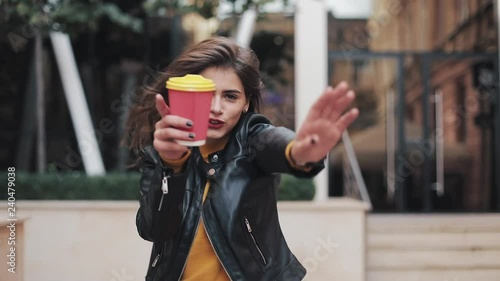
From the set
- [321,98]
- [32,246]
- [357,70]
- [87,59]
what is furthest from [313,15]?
[321,98]

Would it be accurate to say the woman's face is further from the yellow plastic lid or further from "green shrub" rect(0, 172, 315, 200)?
Result: "green shrub" rect(0, 172, 315, 200)

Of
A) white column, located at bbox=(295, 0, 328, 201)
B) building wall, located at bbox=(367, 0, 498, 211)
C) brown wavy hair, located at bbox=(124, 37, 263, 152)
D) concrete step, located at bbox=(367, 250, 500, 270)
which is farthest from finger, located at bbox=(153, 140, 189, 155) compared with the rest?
building wall, located at bbox=(367, 0, 498, 211)

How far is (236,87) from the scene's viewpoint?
6.97ft

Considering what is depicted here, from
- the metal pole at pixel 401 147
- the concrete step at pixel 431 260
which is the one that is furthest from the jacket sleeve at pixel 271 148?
the metal pole at pixel 401 147

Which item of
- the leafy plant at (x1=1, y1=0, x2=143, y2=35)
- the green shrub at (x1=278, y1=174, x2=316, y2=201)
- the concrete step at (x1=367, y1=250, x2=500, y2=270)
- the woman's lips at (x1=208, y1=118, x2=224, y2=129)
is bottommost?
the concrete step at (x1=367, y1=250, x2=500, y2=270)

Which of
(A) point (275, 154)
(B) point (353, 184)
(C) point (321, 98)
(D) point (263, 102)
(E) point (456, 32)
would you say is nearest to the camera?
(C) point (321, 98)

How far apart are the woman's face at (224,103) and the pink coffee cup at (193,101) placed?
36 cm

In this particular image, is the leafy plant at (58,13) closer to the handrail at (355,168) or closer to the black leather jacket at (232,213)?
the handrail at (355,168)

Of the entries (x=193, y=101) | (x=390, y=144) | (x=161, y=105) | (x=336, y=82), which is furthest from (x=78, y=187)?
(x=193, y=101)

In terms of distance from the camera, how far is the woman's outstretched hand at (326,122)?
5.25ft

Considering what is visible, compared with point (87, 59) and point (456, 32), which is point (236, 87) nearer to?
point (87, 59)

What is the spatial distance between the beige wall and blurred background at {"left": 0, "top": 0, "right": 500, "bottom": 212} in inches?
125

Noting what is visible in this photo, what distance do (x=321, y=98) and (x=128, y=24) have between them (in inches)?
338

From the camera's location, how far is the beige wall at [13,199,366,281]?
800 cm
